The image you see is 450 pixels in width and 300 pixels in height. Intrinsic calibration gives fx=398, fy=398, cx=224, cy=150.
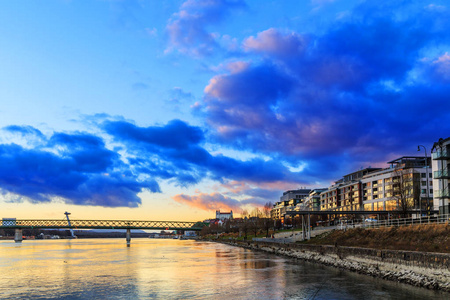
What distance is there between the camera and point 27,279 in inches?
1972

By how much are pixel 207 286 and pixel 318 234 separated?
6003 centimetres

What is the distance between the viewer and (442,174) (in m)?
78.4

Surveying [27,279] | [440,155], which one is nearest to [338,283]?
[27,279]

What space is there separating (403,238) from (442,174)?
98.8ft

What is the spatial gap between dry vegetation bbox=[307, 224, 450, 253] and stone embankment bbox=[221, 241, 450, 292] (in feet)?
13.6

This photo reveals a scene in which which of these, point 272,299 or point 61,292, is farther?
point 61,292

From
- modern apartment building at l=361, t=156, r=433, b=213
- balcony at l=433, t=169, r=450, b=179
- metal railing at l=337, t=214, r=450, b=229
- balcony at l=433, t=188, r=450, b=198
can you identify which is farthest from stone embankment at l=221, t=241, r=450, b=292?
modern apartment building at l=361, t=156, r=433, b=213

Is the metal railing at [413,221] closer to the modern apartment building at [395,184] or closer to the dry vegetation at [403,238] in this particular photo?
the dry vegetation at [403,238]

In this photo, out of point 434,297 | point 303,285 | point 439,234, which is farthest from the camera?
point 439,234

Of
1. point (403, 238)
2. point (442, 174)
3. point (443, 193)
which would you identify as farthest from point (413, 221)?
point (442, 174)

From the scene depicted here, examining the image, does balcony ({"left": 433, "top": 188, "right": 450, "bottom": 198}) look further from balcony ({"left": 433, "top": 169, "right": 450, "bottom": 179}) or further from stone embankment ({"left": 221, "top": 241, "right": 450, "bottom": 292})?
stone embankment ({"left": 221, "top": 241, "right": 450, "bottom": 292})

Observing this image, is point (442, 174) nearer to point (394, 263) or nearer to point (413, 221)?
point (413, 221)

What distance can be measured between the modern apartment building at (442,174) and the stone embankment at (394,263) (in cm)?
2915

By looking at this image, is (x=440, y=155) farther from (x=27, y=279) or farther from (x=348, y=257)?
(x=27, y=279)
